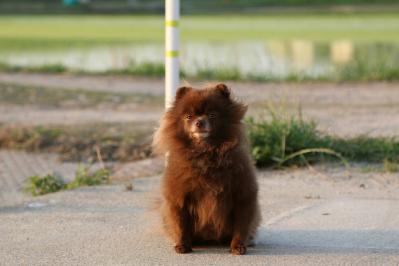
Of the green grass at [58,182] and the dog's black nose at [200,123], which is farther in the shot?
the green grass at [58,182]

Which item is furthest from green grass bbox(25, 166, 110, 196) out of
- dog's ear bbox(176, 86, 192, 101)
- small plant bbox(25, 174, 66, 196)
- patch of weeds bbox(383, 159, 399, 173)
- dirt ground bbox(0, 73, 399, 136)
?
dog's ear bbox(176, 86, 192, 101)

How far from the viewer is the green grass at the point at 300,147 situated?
959cm

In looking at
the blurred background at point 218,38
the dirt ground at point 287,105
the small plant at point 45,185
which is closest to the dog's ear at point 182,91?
the small plant at point 45,185

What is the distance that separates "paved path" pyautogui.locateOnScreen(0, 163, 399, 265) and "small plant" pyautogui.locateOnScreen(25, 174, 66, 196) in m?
0.69

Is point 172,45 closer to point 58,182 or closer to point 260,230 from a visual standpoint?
point 58,182

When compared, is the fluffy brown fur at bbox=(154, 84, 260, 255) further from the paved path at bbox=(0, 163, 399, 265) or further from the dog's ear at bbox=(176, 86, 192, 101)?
the paved path at bbox=(0, 163, 399, 265)

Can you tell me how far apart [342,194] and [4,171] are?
4885 millimetres

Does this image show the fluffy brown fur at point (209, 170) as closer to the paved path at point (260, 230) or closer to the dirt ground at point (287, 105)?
the paved path at point (260, 230)

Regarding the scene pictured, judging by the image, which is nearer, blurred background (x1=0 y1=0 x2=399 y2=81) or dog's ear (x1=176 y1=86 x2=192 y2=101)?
dog's ear (x1=176 y1=86 x2=192 y2=101)

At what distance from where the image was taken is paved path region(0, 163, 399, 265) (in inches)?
249

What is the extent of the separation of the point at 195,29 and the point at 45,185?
100 feet

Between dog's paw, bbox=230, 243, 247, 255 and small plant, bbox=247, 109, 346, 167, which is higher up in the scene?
dog's paw, bbox=230, 243, 247, 255

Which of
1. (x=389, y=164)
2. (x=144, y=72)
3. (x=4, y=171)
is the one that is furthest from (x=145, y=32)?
(x=389, y=164)

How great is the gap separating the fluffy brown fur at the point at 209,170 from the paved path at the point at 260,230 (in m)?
0.22
